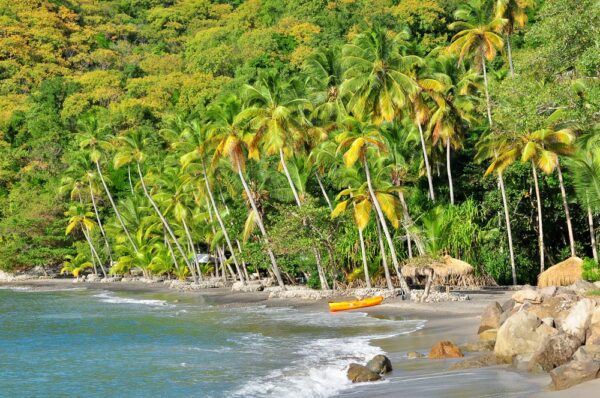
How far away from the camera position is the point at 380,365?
650 inches

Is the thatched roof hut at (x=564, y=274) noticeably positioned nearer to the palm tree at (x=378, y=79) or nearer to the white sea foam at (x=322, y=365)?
the white sea foam at (x=322, y=365)

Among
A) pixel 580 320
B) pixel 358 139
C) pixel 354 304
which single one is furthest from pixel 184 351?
pixel 580 320

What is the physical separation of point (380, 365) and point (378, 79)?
20.8m

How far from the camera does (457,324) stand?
2353 centimetres

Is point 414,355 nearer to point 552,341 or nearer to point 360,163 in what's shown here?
point 552,341

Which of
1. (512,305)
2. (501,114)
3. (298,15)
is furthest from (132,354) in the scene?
(298,15)

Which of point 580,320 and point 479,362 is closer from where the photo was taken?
point 580,320

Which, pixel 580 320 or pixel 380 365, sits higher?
pixel 580 320

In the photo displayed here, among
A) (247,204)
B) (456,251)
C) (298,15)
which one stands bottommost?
(456,251)

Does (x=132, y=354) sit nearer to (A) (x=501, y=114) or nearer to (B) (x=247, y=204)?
(A) (x=501, y=114)

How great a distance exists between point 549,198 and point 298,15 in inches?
2276

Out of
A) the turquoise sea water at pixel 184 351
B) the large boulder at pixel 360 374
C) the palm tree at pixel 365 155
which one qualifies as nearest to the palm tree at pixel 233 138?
the turquoise sea water at pixel 184 351

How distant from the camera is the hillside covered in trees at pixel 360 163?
27.5 metres

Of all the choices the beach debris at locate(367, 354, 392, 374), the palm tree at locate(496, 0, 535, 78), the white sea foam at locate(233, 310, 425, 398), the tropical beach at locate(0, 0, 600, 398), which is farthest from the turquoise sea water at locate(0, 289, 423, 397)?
the palm tree at locate(496, 0, 535, 78)
